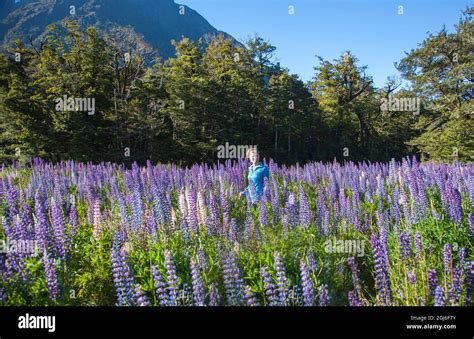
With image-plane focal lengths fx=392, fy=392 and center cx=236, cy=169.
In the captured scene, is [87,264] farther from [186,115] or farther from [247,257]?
[186,115]

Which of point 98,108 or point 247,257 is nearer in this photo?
point 247,257

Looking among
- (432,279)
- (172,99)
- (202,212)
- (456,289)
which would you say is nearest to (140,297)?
(432,279)

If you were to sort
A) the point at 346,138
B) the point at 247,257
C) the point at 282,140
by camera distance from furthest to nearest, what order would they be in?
the point at 346,138
the point at 282,140
the point at 247,257

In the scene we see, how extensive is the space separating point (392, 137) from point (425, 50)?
69.6 feet

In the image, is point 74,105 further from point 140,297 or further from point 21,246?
point 140,297

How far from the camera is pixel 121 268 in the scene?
285 cm

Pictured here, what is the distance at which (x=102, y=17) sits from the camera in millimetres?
99188

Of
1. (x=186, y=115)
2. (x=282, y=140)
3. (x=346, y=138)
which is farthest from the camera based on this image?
(x=346, y=138)

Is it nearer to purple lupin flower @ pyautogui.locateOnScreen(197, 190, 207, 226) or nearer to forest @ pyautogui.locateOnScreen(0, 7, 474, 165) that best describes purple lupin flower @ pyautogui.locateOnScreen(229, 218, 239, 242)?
purple lupin flower @ pyautogui.locateOnScreen(197, 190, 207, 226)

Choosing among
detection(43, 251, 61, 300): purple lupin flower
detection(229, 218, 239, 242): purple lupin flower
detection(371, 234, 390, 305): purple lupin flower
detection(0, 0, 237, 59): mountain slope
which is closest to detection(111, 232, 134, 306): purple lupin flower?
detection(43, 251, 61, 300): purple lupin flower

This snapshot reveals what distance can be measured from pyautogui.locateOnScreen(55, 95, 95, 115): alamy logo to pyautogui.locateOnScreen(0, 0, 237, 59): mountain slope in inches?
2601
